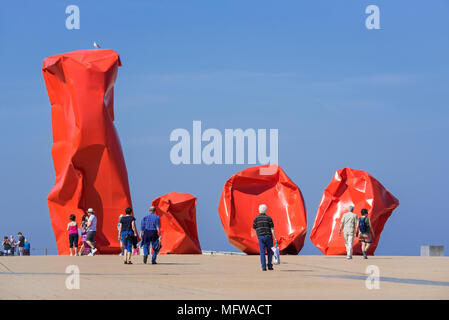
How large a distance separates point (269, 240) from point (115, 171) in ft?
49.7

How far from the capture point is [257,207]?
34000mm

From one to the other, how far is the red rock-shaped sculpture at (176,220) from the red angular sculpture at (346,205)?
18.2ft

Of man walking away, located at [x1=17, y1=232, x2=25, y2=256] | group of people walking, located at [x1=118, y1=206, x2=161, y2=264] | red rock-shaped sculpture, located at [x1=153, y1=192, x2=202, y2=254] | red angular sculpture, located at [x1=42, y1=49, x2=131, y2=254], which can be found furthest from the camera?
man walking away, located at [x1=17, y1=232, x2=25, y2=256]

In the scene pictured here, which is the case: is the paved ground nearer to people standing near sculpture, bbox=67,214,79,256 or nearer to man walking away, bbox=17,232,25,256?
people standing near sculpture, bbox=67,214,79,256

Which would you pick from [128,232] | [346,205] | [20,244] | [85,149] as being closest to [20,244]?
[20,244]

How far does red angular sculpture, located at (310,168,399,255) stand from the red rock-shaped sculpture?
5.54 m

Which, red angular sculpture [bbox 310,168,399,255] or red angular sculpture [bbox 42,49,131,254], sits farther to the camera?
red angular sculpture [bbox 310,168,399,255]

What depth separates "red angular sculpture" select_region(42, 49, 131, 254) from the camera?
3300cm

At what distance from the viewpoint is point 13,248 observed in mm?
42750

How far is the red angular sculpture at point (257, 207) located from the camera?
1300 inches

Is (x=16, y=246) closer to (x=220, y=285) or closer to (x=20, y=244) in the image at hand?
(x=20, y=244)

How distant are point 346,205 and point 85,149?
11483mm

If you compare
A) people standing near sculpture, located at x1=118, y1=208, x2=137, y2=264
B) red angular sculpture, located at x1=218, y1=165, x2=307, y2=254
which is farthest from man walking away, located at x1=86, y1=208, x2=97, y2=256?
people standing near sculpture, located at x1=118, y1=208, x2=137, y2=264
